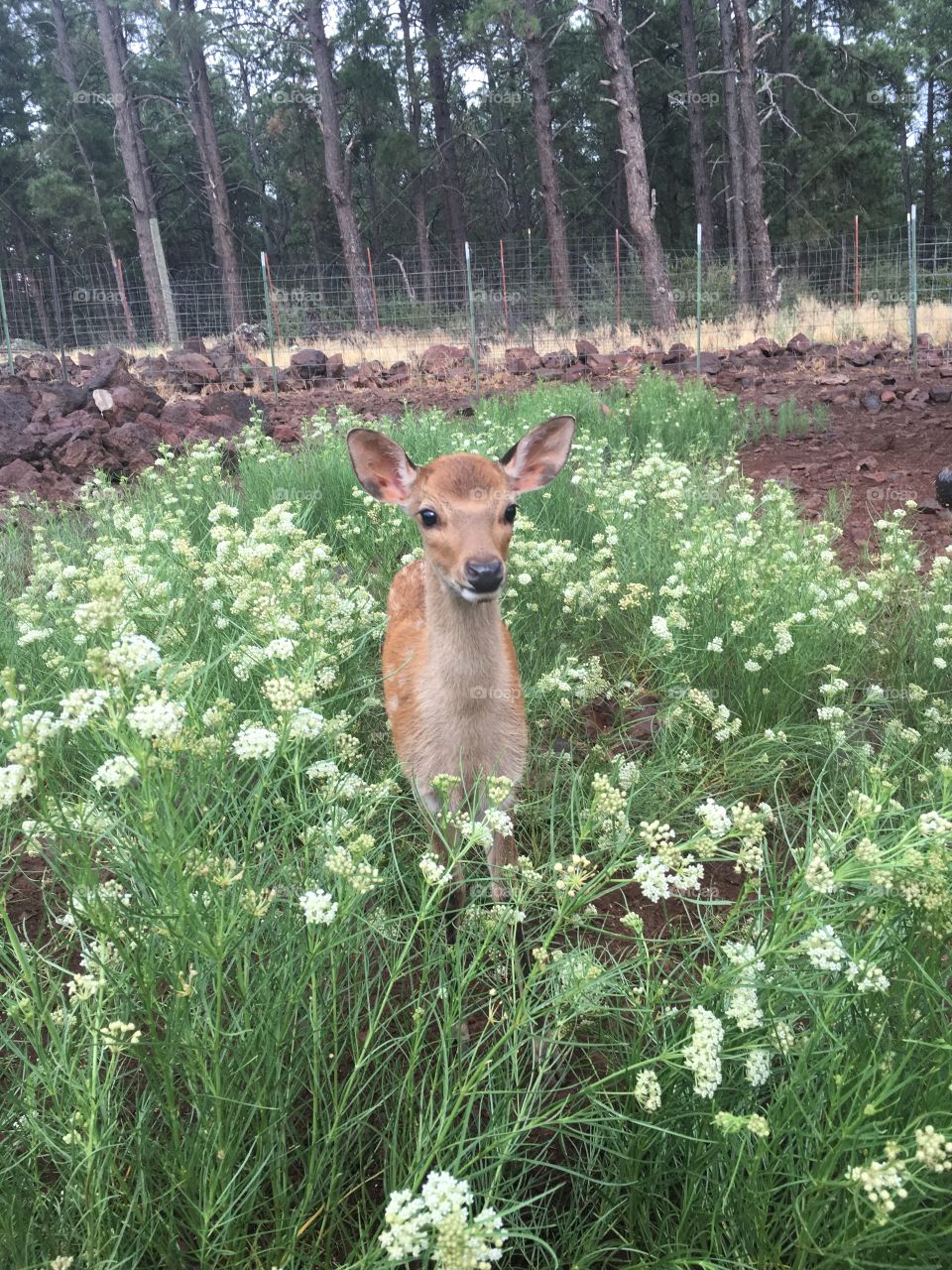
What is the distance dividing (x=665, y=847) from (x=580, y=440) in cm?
566

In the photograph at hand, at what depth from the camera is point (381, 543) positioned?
15.6 ft

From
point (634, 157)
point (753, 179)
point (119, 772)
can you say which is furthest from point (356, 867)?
point (753, 179)

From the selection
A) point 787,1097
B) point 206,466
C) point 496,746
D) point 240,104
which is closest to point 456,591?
point 496,746

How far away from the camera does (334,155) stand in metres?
23.6

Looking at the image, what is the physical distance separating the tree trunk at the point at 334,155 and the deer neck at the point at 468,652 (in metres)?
21.2

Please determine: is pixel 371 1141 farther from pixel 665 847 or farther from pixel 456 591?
pixel 456 591

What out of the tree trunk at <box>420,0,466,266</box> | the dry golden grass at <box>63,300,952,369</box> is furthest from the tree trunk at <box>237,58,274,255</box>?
the dry golden grass at <box>63,300,952,369</box>

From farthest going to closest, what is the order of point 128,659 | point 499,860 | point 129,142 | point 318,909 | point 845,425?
point 129,142 → point 845,425 → point 499,860 → point 318,909 → point 128,659

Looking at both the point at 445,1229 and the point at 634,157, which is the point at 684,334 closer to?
the point at 634,157

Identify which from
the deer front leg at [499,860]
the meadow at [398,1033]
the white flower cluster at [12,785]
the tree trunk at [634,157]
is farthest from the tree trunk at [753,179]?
the white flower cluster at [12,785]

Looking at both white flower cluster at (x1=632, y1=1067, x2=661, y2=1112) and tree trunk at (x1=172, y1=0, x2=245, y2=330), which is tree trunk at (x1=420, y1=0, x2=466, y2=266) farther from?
white flower cluster at (x1=632, y1=1067, x2=661, y2=1112)

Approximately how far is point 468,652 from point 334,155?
81.5ft

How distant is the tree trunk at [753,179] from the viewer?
20328 millimetres

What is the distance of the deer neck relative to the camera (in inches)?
114
